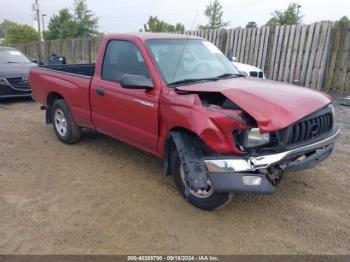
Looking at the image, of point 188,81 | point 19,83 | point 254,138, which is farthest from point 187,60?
point 19,83

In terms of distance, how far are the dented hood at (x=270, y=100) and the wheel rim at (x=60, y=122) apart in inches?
117

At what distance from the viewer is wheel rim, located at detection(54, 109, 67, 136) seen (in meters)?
6.27

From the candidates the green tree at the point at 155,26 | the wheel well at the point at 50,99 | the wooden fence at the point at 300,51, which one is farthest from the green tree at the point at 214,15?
the wheel well at the point at 50,99

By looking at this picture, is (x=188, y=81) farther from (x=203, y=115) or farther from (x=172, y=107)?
(x=203, y=115)

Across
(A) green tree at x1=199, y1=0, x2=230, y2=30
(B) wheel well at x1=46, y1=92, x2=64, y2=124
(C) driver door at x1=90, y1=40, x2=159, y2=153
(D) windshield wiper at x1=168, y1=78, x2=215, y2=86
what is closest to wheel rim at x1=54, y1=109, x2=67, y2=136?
(B) wheel well at x1=46, y1=92, x2=64, y2=124

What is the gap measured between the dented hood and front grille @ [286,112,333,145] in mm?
112

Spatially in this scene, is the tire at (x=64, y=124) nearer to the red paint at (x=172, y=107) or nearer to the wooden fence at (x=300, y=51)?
the red paint at (x=172, y=107)

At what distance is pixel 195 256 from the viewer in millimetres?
3164

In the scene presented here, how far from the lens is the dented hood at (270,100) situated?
3262 millimetres

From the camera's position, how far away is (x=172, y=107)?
395cm

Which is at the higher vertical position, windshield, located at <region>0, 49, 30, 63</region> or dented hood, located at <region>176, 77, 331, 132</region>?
dented hood, located at <region>176, 77, 331, 132</region>

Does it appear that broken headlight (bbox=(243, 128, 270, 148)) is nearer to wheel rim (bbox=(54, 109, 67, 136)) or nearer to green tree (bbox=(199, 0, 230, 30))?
wheel rim (bbox=(54, 109, 67, 136))

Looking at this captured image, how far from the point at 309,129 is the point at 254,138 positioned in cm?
60

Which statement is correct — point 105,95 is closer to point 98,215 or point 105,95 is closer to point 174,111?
point 174,111
